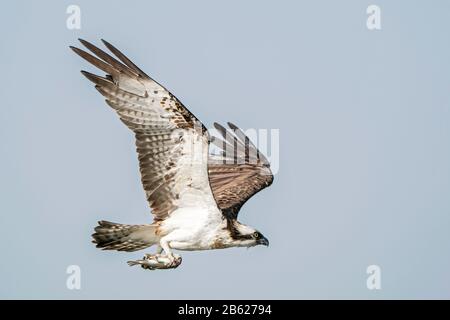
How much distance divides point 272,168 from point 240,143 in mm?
659

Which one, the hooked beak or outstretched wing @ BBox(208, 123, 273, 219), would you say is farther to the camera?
outstretched wing @ BBox(208, 123, 273, 219)

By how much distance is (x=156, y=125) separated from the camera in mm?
10586

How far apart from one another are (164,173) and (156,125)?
579 mm

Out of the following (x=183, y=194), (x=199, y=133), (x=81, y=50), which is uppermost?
(x=81, y=50)

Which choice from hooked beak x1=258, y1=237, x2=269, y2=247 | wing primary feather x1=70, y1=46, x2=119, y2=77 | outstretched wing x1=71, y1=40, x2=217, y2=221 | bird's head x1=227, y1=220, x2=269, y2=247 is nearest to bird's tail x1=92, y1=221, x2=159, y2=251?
outstretched wing x1=71, y1=40, x2=217, y2=221

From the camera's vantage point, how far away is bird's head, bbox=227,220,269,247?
1104 cm

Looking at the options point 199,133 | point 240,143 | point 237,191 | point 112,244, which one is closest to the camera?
point 199,133

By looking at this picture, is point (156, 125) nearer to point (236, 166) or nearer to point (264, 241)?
point (264, 241)

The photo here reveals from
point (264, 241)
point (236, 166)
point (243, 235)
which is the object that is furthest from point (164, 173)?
point (236, 166)

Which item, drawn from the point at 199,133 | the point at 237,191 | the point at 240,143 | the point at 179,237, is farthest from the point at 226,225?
the point at 240,143

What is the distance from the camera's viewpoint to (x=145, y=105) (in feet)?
34.8

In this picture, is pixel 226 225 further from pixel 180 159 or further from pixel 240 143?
pixel 240 143

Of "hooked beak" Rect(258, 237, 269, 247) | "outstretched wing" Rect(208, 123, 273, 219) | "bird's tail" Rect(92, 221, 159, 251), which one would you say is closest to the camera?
"bird's tail" Rect(92, 221, 159, 251)

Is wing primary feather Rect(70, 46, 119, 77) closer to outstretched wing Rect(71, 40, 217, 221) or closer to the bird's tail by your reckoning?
outstretched wing Rect(71, 40, 217, 221)
